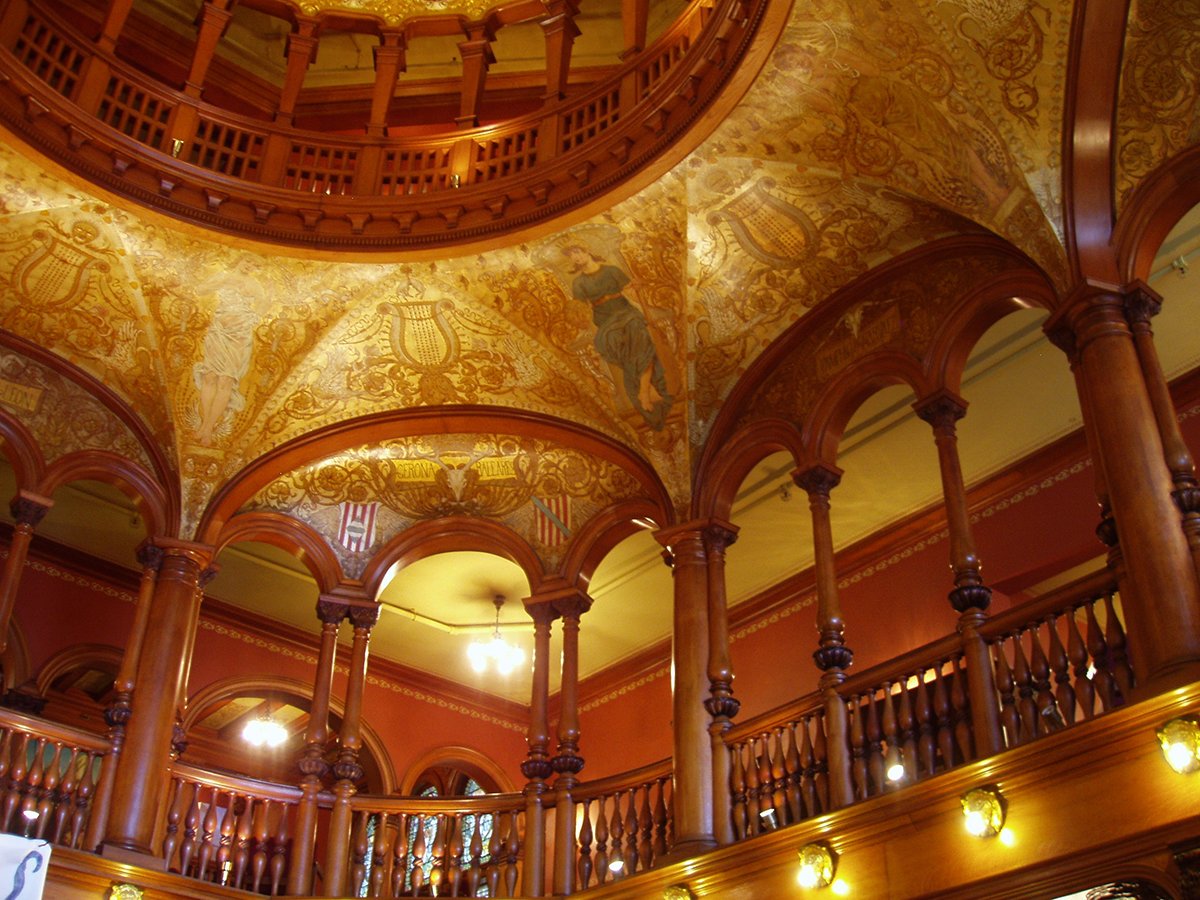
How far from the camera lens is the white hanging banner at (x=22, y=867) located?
8.02 m

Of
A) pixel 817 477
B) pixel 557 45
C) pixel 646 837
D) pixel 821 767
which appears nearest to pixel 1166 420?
pixel 817 477

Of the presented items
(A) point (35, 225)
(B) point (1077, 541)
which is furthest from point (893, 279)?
(A) point (35, 225)

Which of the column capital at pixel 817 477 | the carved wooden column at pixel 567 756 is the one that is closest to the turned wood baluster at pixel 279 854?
the carved wooden column at pixel 567 756

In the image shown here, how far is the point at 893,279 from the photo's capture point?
938 cm

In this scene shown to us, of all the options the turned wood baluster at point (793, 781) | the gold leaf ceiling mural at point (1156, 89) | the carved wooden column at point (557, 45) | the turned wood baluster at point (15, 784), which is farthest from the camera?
the carved wooden column at point (557, 45)

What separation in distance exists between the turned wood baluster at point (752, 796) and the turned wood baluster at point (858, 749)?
83 cm

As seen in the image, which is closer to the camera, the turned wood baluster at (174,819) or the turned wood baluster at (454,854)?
the turned wood baluster at (174,819)

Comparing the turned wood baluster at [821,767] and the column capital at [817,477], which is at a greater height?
the column capital at [817,477]

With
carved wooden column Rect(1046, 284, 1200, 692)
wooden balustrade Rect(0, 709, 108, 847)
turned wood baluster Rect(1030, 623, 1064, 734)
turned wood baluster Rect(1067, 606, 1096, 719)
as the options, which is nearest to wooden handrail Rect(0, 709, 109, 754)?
wooden balustrade Rect(0, 709, 108, 847)

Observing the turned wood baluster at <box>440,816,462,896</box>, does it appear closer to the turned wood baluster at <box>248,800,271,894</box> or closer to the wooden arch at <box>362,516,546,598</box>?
the turned wood baluster at <box>248,800,271,894</box>

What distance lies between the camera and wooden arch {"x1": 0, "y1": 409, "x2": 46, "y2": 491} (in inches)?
387

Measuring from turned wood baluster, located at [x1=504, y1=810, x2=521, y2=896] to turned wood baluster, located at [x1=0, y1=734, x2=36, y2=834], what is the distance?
3.41 meters

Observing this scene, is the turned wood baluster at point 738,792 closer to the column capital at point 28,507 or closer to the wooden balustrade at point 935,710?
the wooden balustrade at point 935,710

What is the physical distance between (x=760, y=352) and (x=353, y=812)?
4.85m
